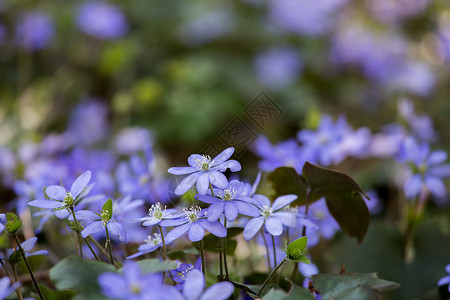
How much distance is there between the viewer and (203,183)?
58 centimetres

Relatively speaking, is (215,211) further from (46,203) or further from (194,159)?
(46,203)

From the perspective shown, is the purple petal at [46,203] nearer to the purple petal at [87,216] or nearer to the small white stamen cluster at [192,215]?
the purple petal at [87,216]

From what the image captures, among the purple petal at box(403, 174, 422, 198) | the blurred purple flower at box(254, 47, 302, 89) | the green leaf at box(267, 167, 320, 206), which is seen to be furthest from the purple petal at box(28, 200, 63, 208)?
the blurred purple flower at box(254, 47, 302, 89)

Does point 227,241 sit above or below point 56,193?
below

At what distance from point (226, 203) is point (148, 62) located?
207cm

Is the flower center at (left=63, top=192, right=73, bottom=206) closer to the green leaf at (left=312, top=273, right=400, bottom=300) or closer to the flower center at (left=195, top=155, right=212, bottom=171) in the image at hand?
the flower center at (left=195, top=155, right=212, bottom=171)

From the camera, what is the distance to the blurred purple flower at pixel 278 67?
2.52 meters

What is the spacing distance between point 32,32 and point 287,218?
2.09m

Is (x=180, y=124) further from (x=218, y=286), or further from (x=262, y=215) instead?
(x=218, y=286)

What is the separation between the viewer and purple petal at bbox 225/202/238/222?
0.55m

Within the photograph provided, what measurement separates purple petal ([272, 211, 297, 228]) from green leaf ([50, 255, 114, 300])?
0.22m

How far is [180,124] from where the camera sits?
2.16 meters

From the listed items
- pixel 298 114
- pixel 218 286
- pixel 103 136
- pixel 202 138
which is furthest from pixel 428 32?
pixel 218 286

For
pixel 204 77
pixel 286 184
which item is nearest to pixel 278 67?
pixel 204 77
